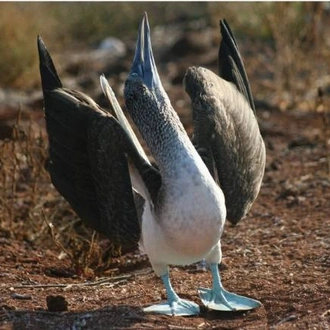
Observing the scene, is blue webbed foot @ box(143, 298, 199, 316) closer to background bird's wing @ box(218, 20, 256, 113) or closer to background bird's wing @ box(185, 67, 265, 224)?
background bird's wing @ box(185, 67, 265, 224)

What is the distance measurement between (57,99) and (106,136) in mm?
436

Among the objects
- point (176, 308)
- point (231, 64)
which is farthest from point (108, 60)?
point (176, 308)

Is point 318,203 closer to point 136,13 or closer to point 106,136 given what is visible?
point 106,136

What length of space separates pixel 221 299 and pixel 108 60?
442 inches

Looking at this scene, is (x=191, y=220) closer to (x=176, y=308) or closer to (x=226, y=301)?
(x=176, y=308)

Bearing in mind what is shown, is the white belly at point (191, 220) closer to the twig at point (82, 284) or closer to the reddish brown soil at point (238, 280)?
the reddish brown soil at point (238, 280)

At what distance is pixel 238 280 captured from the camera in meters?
6.95

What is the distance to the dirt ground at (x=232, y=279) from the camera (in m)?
6.00

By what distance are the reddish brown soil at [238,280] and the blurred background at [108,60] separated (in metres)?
0.44

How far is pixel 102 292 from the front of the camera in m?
6.73

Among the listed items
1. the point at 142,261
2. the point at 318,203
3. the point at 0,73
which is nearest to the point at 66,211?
the point at 142,261

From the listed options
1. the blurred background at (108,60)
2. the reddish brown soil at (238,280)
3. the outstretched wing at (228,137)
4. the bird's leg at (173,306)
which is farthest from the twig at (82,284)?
the outstretched wing at (228,137)

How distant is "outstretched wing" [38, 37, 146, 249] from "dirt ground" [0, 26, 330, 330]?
53 centimetres

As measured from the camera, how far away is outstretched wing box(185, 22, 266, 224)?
21.1 feet
